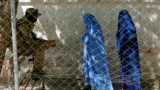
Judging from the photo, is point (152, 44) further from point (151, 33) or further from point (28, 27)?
point (28, 27)

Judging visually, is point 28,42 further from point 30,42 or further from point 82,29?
point 82,29

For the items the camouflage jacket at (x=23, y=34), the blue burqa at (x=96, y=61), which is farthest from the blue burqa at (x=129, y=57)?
the camouflage jacket at (x=23, y=34)

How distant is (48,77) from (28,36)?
163 centimetres

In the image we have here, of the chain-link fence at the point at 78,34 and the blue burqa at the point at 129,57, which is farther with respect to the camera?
the chain-link fence at the point at 78,34

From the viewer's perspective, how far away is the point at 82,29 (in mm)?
7027

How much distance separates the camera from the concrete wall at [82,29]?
6.95 metres

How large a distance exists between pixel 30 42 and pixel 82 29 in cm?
169

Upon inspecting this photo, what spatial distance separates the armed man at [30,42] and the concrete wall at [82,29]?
1045mm

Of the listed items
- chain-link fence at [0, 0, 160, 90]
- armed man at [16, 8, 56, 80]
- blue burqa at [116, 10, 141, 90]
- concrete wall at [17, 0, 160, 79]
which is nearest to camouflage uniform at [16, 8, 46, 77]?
armed man at [16, 8, 56, 80]

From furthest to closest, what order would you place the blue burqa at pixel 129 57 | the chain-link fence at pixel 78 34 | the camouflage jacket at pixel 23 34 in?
the chain-link fence at pixel 78 34, the blue burqa at pixel 129 57, the camouflage jacket at pixel 23 34

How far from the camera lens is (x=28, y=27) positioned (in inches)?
219

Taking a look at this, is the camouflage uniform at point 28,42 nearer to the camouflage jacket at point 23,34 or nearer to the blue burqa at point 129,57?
the camouflage jacket at point 23,34

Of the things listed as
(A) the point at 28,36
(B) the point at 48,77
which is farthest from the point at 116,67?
(A) the point at 28,36

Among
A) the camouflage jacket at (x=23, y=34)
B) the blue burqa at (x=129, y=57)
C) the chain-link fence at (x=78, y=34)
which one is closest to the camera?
the camouflage jacket at (x=23, y=34)
